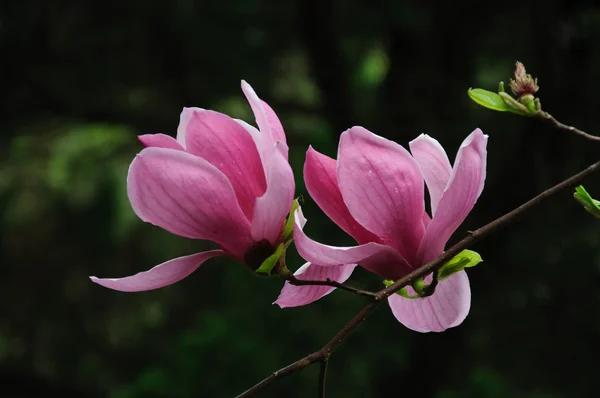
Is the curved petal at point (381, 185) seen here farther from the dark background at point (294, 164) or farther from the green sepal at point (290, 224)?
the dark background at point (294, 164)

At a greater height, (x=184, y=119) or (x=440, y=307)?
(x=184, y=119)

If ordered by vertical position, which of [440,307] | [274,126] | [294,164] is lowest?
[294,164]

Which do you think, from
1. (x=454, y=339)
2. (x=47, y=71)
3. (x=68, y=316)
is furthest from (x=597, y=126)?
(x=68, y=316)

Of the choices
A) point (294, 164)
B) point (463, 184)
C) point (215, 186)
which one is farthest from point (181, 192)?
point (294, 164)

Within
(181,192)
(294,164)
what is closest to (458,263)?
(181,192)

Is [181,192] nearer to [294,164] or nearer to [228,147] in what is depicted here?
[228,147]

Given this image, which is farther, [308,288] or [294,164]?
[294,164]

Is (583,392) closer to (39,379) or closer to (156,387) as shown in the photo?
(156,387)

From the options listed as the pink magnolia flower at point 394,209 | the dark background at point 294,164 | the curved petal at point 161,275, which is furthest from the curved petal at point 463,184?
the dark background at point 294,164
